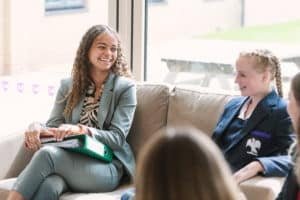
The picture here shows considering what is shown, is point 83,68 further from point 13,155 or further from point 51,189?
point 51,189

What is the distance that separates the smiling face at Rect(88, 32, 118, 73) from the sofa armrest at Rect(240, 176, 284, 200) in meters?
1.15

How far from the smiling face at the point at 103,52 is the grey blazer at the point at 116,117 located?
78 millimetres

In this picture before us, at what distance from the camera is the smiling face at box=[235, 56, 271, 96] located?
3.25m

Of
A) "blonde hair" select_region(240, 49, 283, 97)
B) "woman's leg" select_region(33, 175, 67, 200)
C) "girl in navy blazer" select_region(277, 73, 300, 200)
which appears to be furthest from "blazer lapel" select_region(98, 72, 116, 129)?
"girl in navy blazer" select_region(277, 73, 300, 200)

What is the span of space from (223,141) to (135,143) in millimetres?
630

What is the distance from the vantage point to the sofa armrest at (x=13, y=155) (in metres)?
3.74

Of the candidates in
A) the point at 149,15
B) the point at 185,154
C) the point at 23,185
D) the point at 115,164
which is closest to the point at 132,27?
the point at 149,15

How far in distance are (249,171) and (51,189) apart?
100 centimetres

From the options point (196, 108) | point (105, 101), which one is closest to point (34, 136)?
point (105, 101)

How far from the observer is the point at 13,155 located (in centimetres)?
379

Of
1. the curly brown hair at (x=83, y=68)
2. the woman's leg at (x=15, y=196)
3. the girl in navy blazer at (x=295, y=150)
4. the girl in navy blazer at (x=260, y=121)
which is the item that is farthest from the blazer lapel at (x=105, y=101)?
the girl in navy blazer at (x=295, y=150)

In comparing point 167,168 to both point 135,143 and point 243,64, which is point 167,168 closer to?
point 243,64

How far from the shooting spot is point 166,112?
381 cm

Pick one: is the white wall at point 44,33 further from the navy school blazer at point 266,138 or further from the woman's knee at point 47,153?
the navy school blazer at point 266,138
